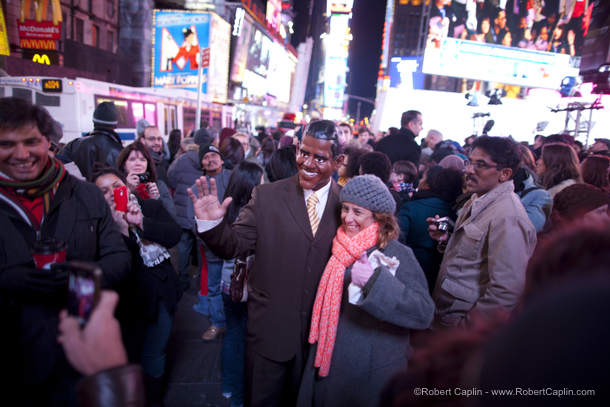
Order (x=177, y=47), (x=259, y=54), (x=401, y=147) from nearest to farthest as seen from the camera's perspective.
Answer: (x=401, y=147)
(x=177, y=47)
(x=259, y=54)

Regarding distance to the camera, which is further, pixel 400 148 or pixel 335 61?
pixel 335 61

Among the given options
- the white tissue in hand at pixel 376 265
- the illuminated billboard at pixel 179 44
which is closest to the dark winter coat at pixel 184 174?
the white tissue in hand at pixel 376 265

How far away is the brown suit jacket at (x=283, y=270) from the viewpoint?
7.53 feet

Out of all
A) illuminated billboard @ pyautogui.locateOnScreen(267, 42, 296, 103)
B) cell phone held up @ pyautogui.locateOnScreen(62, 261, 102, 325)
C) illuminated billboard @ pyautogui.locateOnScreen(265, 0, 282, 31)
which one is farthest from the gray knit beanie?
illuminated billboard @ pyautogui.locateOnScreen(265, 0, 282, 31)

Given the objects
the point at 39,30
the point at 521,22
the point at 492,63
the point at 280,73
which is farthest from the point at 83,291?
the point at 280,73

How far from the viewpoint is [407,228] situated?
346 cm

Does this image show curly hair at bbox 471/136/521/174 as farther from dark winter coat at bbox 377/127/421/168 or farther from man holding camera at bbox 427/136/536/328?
dark winter coat at bbox 377/127/421/168

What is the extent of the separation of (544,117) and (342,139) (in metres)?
19.6

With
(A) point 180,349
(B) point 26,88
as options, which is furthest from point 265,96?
(A) point 180,349

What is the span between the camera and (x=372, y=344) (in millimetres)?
2074

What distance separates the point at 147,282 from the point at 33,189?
3.65ft

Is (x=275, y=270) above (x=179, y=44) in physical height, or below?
below

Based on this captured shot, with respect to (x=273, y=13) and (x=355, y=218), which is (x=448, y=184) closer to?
(x=355, y=218)

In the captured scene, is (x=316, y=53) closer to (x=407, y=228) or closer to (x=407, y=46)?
(x=407, y=46)
